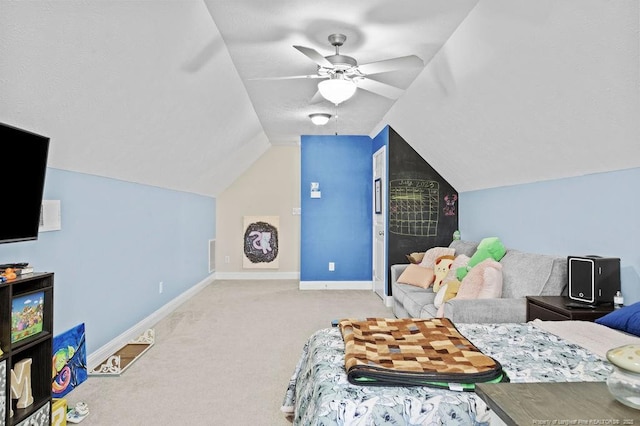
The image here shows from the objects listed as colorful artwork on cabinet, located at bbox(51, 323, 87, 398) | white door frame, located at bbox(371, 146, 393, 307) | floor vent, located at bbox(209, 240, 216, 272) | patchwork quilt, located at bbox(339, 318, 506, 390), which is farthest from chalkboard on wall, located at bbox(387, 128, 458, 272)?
colorful artwork on cabinet, located at bbox(51, 323, 87, 398)

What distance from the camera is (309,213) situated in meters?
6.87

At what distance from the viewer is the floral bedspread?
1527mm

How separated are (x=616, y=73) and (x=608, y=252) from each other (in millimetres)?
1270

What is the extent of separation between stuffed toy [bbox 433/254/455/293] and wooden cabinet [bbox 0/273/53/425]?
317cm

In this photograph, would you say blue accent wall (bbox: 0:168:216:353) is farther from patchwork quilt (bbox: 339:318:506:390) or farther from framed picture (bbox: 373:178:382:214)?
framed picture (bbox: 373:178:382:214)

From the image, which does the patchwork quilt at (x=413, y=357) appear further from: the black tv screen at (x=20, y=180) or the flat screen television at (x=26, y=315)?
the black tv screen at (x=20, y=180)

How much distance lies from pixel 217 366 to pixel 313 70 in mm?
2666

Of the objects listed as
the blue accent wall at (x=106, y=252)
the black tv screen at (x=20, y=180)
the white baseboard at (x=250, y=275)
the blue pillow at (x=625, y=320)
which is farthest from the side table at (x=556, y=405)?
the white baseboard at (x=250, y=275)

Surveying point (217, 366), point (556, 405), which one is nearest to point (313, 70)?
point (217, 366)

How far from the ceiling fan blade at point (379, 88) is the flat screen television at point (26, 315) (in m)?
3.07

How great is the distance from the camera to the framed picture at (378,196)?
6195 mm

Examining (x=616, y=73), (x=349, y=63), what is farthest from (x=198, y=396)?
(x=616, y=73)

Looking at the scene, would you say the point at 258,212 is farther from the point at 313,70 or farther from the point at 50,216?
the point at 50,216

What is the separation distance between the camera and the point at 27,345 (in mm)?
2018
